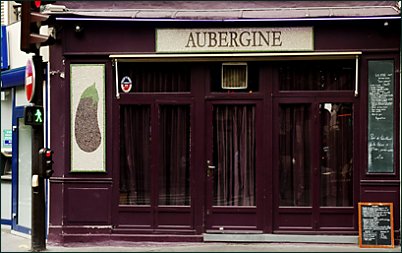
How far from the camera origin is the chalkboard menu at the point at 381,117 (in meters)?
12.3

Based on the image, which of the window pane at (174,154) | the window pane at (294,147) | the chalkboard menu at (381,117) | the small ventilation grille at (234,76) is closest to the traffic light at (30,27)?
the window pane at (174,154)

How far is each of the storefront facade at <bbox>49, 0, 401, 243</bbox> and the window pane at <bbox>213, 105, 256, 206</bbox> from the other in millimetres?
17

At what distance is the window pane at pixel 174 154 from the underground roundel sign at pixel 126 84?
2.21 ft

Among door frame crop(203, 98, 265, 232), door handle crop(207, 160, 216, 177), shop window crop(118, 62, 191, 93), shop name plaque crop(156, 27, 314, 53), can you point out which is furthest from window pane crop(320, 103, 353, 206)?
shop window crop(118, 62, 191, 93)

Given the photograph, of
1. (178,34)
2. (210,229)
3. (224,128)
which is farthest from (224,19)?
(210,229)

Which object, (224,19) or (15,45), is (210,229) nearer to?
(224,19)

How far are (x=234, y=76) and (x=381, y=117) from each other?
2.57 metres

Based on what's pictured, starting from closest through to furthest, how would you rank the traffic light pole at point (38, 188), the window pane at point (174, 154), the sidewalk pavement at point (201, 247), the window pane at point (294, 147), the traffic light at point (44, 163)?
1. the traffic light at point (44, 163)
2. the traffic light pole at point (38, 188)
3. the sidewalk pavement at point (201, 247)
4. the window pane at point (294, 147)
5. the window pane at point (174, 154)

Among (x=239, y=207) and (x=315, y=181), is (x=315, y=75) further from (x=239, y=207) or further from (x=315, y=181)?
(x=239, y=207)

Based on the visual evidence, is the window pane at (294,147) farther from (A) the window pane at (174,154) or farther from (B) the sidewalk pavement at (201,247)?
(A) the window pane at (174,154)

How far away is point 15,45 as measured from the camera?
47.9 ft

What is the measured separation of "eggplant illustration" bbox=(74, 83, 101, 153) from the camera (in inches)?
501

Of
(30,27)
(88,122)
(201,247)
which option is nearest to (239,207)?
(201,247)

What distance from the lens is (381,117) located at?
12.3 metres
